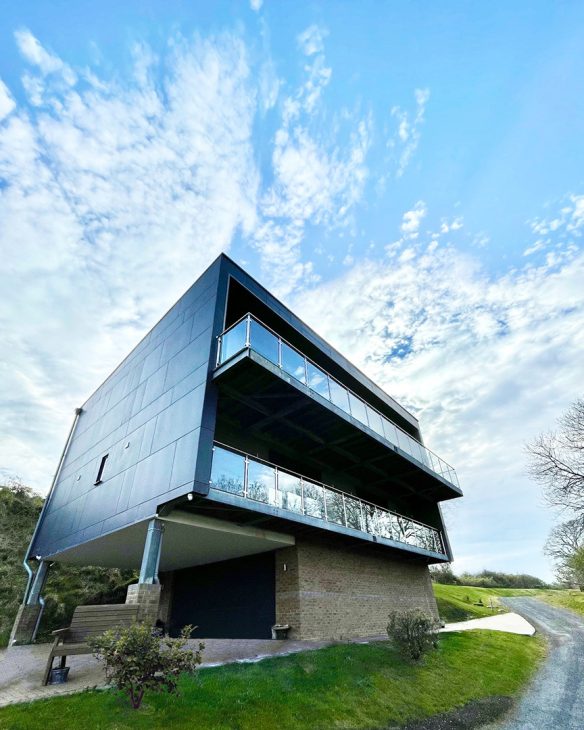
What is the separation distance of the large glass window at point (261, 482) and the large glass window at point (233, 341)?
252cm

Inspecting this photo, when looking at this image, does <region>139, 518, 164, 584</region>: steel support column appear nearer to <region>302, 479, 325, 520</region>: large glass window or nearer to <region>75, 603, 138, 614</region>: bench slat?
<region>75, 603, 138, 614</region>: bench slat

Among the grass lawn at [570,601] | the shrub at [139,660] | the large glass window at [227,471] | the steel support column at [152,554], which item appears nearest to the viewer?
the shrub at [139,660]

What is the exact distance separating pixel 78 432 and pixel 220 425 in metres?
9.76

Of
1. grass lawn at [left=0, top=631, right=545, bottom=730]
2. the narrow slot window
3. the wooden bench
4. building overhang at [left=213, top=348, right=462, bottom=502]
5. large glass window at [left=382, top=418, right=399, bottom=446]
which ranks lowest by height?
grass lawn at [left=0, top=631, right=545, bottom=730]

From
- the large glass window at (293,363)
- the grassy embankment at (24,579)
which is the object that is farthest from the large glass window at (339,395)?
the grassy embankment at (24,579)

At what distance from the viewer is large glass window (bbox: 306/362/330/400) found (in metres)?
9.76

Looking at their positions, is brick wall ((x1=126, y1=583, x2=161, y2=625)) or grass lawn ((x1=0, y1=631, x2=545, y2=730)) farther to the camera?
brick wall ((x1=126, y1=583, x2=161, y2=625))

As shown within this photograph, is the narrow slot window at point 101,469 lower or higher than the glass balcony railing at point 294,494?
higher

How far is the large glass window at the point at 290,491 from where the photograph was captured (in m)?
8.56

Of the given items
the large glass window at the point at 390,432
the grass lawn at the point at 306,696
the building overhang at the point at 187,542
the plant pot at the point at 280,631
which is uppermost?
the large glass window at the point at 390,432

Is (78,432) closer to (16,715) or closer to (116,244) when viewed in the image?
(116,244)

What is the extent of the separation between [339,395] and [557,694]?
7792 millimetres

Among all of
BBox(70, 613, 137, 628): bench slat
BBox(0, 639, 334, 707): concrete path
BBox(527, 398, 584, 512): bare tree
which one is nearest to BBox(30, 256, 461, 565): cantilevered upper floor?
BBox(70, 613, 137, 628): bench slat

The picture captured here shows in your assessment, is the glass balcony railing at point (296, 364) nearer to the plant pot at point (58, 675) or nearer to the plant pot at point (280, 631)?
the plant pot at point (280, 631)
